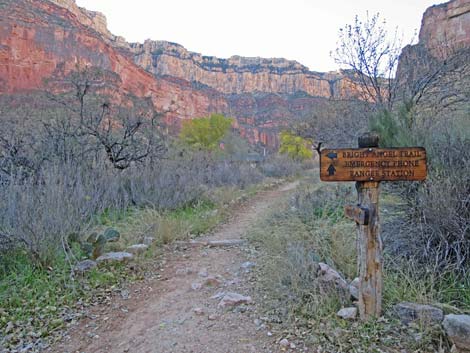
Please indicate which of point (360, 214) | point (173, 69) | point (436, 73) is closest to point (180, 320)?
point (360, 214)

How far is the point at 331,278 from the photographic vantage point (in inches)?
119

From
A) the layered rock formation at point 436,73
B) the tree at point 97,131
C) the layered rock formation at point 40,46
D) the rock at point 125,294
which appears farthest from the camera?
the layered rock formation at point 40,46

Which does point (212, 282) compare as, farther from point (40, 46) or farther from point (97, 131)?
point (40, 46)

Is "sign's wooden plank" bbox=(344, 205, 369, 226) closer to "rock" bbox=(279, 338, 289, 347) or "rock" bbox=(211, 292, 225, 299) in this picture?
"rock" bbox=(279, 338, 289, 347)

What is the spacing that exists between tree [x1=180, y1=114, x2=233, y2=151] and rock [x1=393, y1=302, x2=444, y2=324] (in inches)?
1048

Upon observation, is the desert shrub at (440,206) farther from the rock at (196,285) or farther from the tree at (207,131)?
the tree at (207,131)

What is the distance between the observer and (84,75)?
27.8 ft

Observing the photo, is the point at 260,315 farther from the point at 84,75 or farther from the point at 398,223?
the point at 84,75

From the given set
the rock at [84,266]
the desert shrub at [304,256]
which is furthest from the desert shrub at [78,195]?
the desert shrub at [304,256]

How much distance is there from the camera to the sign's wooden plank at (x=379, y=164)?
98.7 inches

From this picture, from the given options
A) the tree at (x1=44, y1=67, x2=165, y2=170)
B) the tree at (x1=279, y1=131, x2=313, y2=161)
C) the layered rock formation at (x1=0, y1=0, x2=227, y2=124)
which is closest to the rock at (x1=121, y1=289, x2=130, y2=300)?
the tree at (x1=44, y1=67, x2=165, y2=170)

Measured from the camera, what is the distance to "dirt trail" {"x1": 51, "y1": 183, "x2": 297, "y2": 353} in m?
2.55

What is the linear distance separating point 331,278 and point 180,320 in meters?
1.48

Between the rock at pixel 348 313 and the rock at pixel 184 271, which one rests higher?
the rock at pixel 348 313
